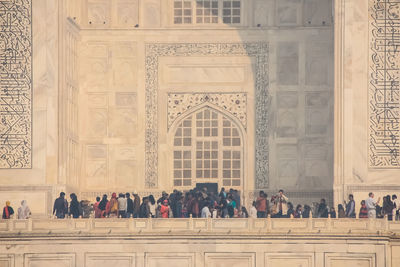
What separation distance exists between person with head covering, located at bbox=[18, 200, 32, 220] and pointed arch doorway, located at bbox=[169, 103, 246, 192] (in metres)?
4.68

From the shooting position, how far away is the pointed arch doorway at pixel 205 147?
3922 centimetres

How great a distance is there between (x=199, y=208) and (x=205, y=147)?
13.7 ft

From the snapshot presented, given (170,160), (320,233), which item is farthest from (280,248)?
(170,160)

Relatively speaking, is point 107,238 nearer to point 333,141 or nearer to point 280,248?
point 280,248

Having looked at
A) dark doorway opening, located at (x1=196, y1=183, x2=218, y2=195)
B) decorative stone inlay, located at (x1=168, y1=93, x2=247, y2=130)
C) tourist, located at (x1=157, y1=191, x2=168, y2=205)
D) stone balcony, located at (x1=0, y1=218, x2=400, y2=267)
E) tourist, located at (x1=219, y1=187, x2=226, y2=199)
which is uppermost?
decorative stone inlay, located at (x1=168, y1=93, x2=247, y2=130)

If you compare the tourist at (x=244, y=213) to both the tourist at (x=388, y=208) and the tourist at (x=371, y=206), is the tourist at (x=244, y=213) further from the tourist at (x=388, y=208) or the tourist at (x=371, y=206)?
the tourist at (x=388, y=208)

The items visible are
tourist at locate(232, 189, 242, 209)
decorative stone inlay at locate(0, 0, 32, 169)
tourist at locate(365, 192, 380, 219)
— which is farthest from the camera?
decorative stone inlay at locate(0, 0, 32, 169)

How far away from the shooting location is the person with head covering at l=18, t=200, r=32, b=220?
35.4 metres

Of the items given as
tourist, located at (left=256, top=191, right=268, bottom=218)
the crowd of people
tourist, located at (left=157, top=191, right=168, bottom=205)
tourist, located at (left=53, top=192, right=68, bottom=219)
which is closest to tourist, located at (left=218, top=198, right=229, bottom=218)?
the crowd of people

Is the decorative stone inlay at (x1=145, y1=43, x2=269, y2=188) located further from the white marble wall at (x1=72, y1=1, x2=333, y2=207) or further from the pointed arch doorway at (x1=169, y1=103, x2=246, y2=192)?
the pointed arch doorway at (x1=169, y1=103, x2=246, y2=192)

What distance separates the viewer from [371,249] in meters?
33.8

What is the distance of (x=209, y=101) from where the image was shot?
39312 millimetres

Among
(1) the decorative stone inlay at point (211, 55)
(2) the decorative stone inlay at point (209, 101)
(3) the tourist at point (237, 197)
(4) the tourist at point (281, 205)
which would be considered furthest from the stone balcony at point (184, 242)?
(2) the decorative stone inlay at point (209, 101)

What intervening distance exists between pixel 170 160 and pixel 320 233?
6.33 m
